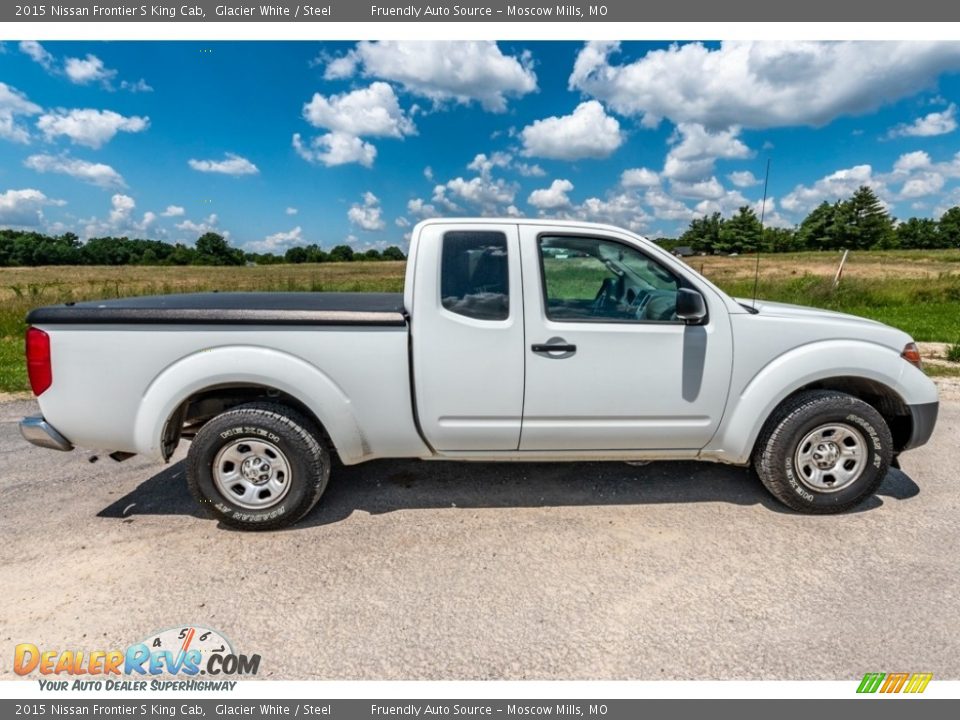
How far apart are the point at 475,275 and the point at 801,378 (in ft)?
6.94

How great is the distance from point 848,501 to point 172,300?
4.65 meters

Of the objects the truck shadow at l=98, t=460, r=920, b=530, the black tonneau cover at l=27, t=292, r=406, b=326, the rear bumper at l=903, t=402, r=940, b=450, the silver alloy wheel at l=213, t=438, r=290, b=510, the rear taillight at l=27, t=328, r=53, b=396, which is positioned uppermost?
the black tonneau cover at l=27, t=292, r=406, b=326

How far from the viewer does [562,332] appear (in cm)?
301

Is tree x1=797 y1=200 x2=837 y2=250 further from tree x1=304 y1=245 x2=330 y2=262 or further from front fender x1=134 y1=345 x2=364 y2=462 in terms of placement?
front fender x1=134 y1=345 x2=364 y2=462

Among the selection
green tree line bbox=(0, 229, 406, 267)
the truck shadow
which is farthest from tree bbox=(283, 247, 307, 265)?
the truck shadow

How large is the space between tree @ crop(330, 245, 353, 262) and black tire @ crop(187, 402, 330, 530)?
6040 cm

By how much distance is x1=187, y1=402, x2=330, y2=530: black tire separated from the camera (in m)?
3.00

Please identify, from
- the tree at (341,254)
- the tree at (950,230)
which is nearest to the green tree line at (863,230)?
the tree at (950,230)

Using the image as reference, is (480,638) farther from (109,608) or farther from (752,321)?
(752,321)

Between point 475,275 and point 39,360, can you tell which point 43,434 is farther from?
point 475,275

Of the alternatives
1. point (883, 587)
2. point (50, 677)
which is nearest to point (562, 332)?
point (883, 587)

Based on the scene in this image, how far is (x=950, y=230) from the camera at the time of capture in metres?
99.9

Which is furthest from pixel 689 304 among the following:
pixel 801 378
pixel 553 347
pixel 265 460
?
pixel 265 460

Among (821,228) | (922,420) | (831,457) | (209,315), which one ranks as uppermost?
(821,228)
